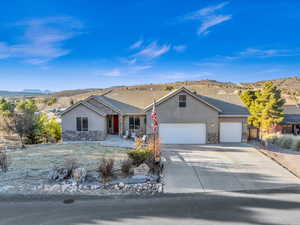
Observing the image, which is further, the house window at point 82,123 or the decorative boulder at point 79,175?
the house window at point 82,123

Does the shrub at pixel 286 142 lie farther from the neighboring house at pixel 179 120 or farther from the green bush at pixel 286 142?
the neighboring house at pixel 179 120

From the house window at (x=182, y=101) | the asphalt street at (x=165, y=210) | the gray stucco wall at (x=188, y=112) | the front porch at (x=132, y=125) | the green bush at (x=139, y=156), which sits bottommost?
the asphalt street at (x=165, y=210)

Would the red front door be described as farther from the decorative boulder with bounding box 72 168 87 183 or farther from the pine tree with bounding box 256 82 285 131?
the pine tree with bounding box 256 82 285 131

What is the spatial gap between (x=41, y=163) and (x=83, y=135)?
24.6ft

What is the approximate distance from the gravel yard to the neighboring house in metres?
2.84

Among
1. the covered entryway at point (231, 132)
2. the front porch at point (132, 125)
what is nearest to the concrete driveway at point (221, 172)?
the covered entryway at point (231, 132)

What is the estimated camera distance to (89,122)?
62.3 ft

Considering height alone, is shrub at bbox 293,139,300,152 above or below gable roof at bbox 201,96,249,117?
below

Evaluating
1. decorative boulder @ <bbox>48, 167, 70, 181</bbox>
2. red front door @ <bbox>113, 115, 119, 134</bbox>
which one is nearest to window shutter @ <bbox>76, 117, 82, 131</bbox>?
red front door @ <bbox>113, 115, 119, 134</bbox>

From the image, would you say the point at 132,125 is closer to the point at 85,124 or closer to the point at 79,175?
the point at 85,124

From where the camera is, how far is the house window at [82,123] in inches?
747

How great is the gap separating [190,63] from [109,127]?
1805cm

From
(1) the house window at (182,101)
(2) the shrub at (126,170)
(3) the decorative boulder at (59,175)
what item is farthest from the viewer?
(1) the house window at (182,101)

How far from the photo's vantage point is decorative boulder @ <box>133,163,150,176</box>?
30.7 ft
